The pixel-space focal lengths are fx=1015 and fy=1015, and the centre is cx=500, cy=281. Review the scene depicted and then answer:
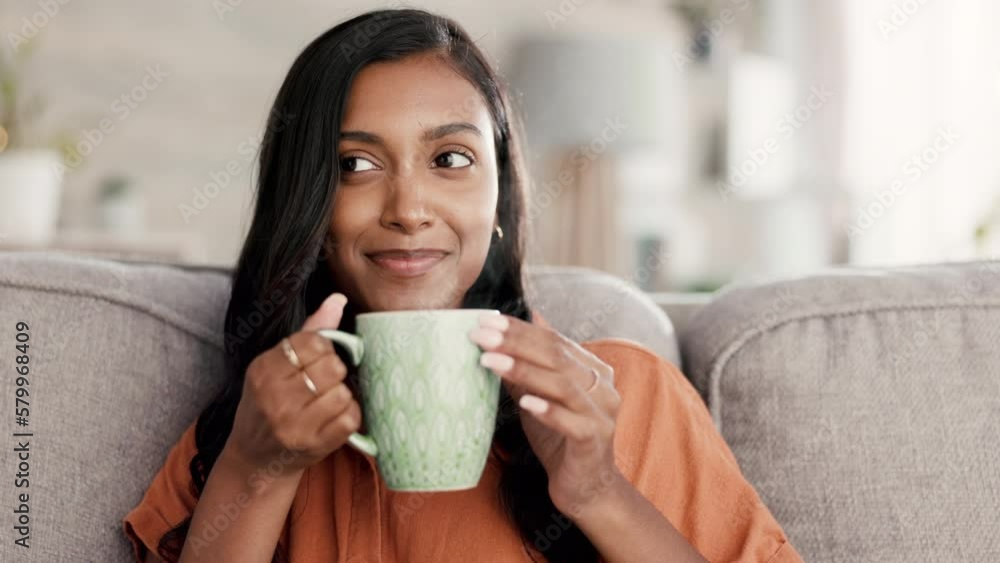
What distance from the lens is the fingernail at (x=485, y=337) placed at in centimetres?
75

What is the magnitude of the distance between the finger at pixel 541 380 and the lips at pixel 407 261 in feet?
0.86

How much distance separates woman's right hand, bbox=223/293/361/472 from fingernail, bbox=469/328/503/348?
0.35 feet

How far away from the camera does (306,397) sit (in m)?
0.78

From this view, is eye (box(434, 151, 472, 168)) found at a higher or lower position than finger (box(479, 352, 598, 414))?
higher

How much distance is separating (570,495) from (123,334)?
579mm

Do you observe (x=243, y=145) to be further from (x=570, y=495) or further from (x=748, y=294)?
(x=570, y=495)

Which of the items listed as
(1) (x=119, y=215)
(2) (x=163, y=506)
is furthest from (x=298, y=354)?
(1) (x=119, y=215)

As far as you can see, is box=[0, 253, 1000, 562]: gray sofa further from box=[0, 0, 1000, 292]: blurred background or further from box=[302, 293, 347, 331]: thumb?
box=[0, 0, 1000, 292]: blurred background

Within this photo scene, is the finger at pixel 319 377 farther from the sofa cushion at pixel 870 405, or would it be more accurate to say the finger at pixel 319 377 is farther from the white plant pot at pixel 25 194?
the white plant pot at pixel 25 194

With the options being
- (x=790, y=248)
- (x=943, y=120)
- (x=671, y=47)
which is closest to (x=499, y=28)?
(x=671, y=47)

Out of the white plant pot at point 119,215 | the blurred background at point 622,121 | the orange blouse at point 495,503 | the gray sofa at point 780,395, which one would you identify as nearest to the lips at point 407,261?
the orange blouse at point 495,503

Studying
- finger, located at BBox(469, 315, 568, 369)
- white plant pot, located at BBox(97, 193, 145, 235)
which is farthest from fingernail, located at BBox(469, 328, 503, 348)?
white plant pot, located at BBox(97, 193, 145, 235)

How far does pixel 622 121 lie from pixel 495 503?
2.74 meters

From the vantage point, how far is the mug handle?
2.50 ft
